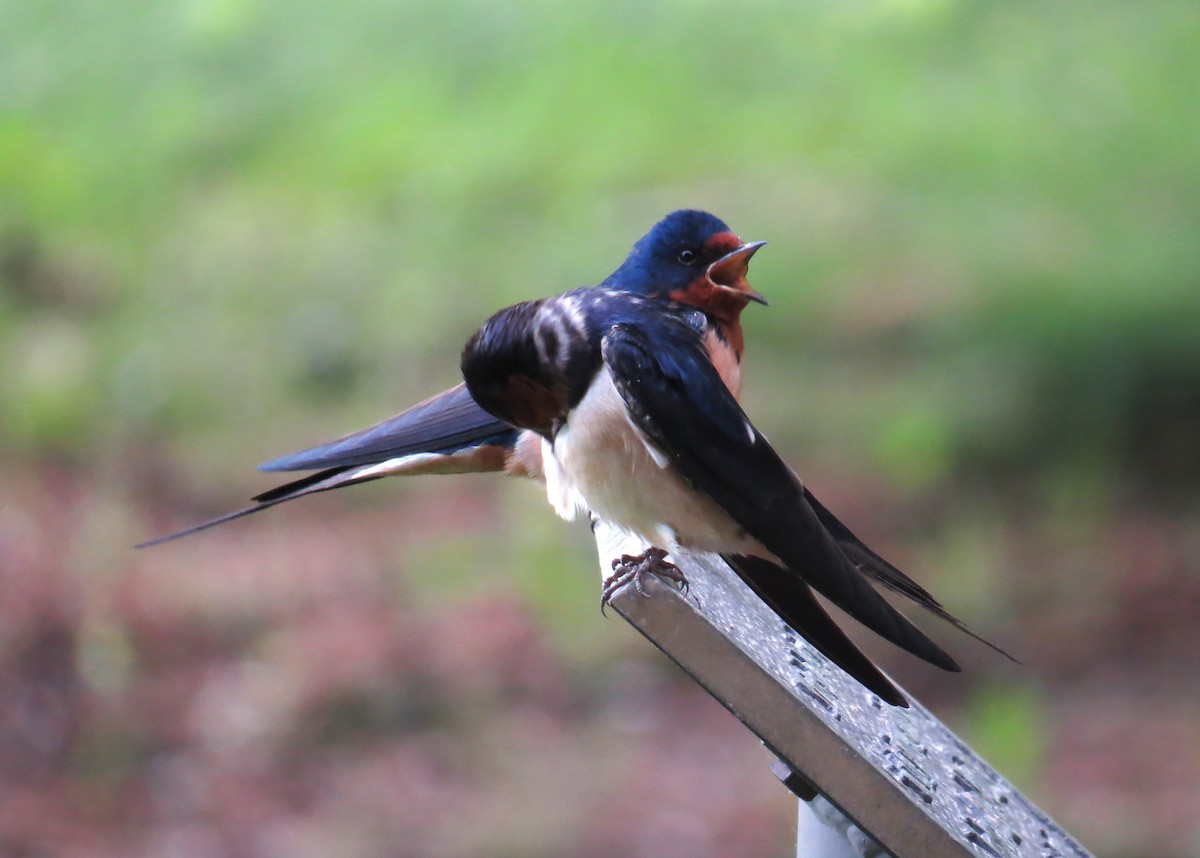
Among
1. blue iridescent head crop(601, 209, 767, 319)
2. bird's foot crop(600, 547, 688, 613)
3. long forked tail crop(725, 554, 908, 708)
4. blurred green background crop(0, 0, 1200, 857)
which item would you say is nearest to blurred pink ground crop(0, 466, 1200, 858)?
blurred green background crop(0, 0, 1200, 857)

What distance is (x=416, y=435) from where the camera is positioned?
2139 mm

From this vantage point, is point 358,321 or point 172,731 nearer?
point 172,731

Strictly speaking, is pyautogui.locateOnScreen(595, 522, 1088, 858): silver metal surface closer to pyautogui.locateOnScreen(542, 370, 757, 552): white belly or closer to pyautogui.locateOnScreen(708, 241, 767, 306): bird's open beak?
pyautogui.locateOnScreen(542, 370, 757, 552): white belly

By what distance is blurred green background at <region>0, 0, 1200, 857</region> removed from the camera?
4238mm

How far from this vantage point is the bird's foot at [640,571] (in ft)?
4.66

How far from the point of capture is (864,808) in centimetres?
121

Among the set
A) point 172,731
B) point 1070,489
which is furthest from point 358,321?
point 1070,489

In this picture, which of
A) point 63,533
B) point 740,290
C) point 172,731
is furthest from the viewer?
point 63,533

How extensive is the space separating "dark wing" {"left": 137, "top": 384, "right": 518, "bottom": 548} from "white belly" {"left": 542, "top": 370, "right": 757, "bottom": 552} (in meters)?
0.48

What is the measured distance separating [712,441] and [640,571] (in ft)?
0.71

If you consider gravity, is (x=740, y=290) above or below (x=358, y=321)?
above

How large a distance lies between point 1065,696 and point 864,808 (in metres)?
3.58

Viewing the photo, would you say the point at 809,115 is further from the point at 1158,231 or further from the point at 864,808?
the point at 864,808

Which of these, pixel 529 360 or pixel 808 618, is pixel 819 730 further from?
pixel 529 360
